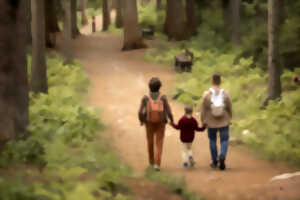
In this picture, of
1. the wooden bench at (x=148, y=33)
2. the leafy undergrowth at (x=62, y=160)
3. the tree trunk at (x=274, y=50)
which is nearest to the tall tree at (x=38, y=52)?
the leafy undergrowth at (x=62, y=160)

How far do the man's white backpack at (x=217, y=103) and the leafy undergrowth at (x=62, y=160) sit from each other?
2095 mm

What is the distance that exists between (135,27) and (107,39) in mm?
5977

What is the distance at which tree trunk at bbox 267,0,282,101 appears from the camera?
→ 43.1 feet

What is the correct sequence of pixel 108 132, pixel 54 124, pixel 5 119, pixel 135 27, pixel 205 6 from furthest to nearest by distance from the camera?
pixel 205 6
pixel 135 27
pixel 108 132
pixel 54 124
pixel 5 119

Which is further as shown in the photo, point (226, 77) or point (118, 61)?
point (118, 61)

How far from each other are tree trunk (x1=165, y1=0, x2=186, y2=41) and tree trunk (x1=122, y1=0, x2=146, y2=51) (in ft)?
9.23

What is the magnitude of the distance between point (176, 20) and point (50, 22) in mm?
8054

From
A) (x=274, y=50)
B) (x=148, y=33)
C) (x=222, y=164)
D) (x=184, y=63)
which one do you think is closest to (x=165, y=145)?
(x=222, y=164)

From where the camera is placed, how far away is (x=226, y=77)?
18.7m

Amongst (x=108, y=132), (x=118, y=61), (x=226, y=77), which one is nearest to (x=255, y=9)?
(x=118, y=61)

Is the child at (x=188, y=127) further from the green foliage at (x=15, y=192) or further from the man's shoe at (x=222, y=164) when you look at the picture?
the green foliage at (x=15, y=192)

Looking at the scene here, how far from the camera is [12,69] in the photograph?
336 inches

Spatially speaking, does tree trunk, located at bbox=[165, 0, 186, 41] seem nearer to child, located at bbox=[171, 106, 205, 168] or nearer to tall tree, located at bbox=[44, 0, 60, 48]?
tall tree, located at bbox=[44, 0, 60, 48]

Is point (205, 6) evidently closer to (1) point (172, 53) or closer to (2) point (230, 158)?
(1) point (172, 53)
